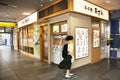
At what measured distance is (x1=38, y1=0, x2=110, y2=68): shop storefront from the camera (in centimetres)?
532

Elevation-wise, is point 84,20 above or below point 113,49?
above

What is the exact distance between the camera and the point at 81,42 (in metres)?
5.82

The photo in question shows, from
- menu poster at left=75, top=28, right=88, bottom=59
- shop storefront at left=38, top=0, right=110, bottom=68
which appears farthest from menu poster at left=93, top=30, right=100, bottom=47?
menu poster at left=75, top=28, right=88, bottom=59

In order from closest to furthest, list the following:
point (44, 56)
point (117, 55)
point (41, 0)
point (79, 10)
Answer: point (79, 10) < point (41, 0) < point (44, 56) < point (117, 55)

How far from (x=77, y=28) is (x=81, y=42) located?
78 centimetres

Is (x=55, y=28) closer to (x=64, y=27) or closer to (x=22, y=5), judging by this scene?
(x=64, y=27)

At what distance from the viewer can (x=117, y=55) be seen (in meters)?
8.20

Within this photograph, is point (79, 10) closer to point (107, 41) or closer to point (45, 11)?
point (45, 11)

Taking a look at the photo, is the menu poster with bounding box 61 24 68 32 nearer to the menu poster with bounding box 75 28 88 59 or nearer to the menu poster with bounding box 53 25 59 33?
the menu poster with bounding box 53 25 59 33

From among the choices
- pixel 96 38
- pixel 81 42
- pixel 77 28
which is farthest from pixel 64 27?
pixel 96 38

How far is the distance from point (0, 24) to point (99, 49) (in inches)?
428

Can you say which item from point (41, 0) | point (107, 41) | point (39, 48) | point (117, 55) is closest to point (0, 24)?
point (39, 48)

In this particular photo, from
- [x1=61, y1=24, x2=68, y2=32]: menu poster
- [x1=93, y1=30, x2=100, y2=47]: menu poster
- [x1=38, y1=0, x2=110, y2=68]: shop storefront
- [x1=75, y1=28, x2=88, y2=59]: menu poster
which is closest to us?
[x1=38, y1=0, x2=110, y2=68]: shop storefront

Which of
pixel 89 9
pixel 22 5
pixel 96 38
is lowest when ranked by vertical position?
pixel 96 38
